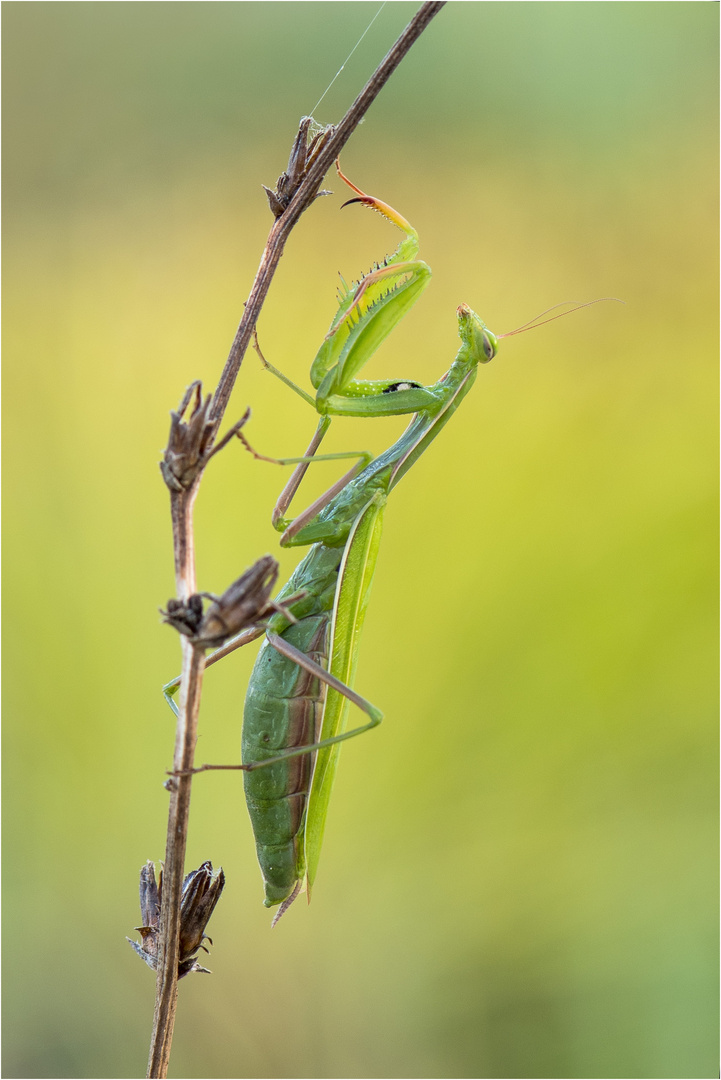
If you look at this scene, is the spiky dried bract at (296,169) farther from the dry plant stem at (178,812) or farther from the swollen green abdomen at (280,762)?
the swollen green abdomen at (280,762)

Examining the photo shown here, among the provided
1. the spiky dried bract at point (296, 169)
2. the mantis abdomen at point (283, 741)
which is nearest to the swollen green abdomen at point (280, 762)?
the mantis abdomen at point (283, 741)

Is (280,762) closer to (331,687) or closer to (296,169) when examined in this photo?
(331,687)

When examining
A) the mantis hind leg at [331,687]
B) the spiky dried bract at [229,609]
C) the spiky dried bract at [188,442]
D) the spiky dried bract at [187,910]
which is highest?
the spiky dried bract at [188,442]

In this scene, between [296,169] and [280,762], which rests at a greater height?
[296,169]

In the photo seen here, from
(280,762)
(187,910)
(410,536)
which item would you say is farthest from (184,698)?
(410,536)

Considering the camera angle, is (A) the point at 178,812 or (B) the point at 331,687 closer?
(A) the point at 178,812

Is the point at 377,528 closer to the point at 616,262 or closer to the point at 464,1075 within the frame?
the point at 616,262
